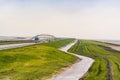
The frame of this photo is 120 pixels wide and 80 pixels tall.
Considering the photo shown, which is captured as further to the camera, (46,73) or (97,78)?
(46,73)

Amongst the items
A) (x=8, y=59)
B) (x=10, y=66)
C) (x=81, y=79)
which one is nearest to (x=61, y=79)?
(x=81, y=79)

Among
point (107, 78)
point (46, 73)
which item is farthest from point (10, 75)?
point (107, 78)

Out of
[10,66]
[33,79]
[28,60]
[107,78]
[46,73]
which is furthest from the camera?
[28,60]

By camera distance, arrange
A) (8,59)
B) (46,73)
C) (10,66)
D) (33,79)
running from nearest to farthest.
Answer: (33,79) < (46,73) < (10,66) < (8,59)

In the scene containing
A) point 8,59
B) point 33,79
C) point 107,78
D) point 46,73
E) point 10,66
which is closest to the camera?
point 33,79

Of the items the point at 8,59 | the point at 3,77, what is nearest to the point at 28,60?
the point at 8,59

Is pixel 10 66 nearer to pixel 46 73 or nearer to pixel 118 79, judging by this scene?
pixel 46 73

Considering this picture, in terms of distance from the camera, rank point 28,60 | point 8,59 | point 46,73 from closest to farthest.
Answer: point 46,73, point 8,59, point 28,60

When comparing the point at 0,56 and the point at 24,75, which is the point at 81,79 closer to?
the point at 24,75

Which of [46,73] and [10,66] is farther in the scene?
[10,66]
